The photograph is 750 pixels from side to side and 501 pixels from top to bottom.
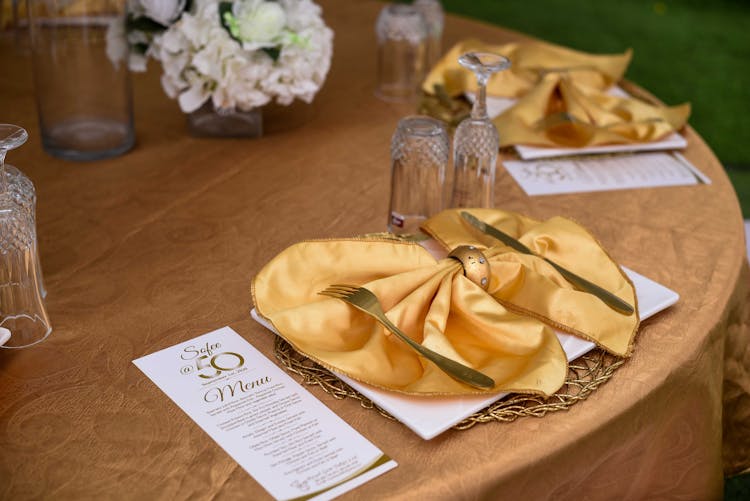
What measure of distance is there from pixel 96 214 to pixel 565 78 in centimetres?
83

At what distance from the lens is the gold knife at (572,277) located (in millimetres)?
1069

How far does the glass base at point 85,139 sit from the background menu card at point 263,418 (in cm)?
56

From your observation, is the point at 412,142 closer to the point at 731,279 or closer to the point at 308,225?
the point at 308,225

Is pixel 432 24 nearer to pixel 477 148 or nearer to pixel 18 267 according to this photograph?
pixel 477 148

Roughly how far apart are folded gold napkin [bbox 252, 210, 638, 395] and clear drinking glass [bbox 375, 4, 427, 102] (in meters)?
0.78

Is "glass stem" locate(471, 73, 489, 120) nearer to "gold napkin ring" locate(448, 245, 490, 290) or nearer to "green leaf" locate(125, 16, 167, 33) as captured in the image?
"gold napkin ring" locate(448, 245, 490, 290)

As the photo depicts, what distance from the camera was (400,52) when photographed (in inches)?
71.9

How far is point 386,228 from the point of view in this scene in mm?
1322

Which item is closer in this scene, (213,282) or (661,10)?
(213,282)

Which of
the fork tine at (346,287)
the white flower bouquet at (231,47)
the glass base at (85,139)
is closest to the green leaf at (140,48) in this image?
the white flower bouquet at (231,47)

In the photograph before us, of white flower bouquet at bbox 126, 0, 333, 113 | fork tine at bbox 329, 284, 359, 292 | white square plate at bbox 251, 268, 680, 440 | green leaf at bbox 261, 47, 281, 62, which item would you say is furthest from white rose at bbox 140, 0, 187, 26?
white square plate at bbox 251, 268, 680, 440

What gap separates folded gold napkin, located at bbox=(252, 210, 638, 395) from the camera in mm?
948

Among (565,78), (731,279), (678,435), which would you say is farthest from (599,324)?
(565,78)

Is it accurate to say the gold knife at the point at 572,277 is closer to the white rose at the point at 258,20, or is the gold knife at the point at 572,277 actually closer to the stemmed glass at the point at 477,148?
the stemmed glass at the point at 477,148
